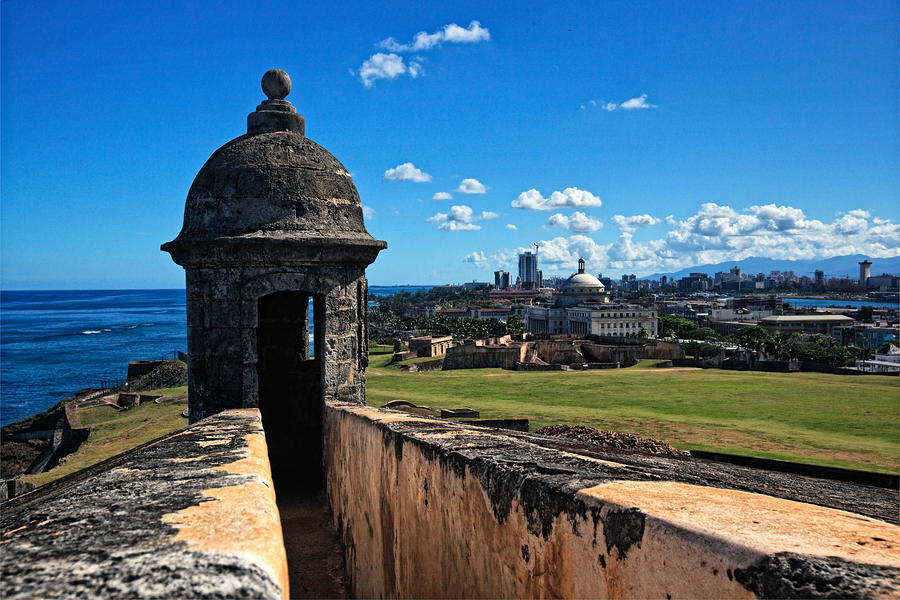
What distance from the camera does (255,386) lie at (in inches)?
258

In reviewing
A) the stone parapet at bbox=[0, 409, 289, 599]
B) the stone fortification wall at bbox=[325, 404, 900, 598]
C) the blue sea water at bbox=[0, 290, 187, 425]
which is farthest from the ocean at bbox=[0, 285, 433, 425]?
the stone parapet at bbox=[0, 409, 289, 599]

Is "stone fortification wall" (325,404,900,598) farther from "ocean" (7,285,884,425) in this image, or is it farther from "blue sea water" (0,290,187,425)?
"blue sea water" (0,290,187,425)

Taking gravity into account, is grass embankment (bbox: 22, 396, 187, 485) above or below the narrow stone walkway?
below

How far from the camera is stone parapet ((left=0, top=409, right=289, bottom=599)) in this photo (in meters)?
1.04

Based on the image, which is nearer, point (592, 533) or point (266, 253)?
point (592, 533)

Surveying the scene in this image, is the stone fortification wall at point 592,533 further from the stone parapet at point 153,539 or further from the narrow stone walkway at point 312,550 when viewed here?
the narrow stone walkway at point 312,550

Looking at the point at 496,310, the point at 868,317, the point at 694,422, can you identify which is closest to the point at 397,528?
the point at 694,422

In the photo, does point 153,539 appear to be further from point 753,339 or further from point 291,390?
point 753,339

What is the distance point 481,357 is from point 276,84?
3348 centimetres

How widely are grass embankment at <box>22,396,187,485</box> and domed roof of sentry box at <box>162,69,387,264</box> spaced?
7407 millimetres

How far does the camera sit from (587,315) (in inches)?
3127

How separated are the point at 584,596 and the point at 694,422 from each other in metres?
20.2

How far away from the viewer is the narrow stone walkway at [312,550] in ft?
15.4

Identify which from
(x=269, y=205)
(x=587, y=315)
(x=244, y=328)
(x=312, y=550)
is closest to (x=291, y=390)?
(x=244, y=328)
